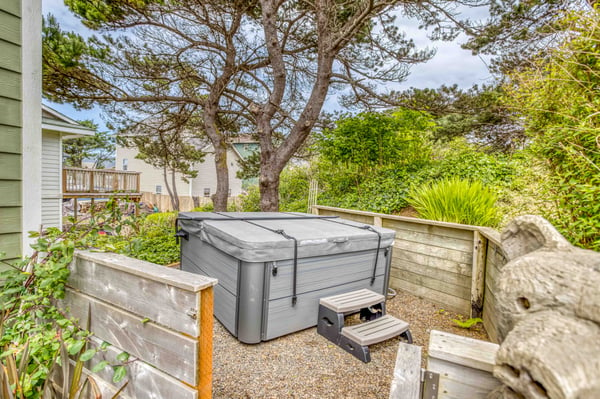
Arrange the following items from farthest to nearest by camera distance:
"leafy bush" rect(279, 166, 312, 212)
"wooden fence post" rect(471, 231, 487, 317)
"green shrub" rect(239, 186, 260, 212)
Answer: "green shrub" rect(239, 186, 260, 212) → "leafy bush" rect(279, 166, 312, 212) → "wooden fence post" rect(471, 231, 487, 317)

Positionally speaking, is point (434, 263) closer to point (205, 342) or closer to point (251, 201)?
point (205, 342)

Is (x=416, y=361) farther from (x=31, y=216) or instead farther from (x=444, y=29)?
(x=444, y=29)

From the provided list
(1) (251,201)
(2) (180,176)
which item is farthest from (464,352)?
(2) (180,176)

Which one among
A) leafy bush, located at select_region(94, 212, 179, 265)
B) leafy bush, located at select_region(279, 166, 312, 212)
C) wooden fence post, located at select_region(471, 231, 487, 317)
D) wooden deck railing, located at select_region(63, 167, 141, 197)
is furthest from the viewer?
wooden deck railing, located at select_region(63, 167, 141, 197)

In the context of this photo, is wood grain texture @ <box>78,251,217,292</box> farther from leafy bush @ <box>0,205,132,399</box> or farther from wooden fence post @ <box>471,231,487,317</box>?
wooden fence post @ <box>471,231,487,317</box>

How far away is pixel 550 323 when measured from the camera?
53 cm

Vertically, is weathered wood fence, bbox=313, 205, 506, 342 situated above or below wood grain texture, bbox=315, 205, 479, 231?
below

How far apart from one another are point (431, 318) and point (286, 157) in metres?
3.94

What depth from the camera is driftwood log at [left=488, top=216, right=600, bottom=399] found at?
1.51ft

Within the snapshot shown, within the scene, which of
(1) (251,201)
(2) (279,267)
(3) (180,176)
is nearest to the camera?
(2) (279,267)

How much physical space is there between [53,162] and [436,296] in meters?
9.03

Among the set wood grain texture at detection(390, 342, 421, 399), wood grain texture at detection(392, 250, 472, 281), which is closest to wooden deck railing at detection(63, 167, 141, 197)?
wood grain texture at detection(392, 250, 472, 281)

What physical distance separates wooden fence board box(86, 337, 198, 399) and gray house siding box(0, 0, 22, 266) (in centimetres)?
105

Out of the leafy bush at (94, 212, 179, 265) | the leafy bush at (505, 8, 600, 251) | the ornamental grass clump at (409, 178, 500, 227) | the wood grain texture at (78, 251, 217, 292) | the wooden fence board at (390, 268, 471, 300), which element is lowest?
the leafy bush at (94, 212, 179, 265)
